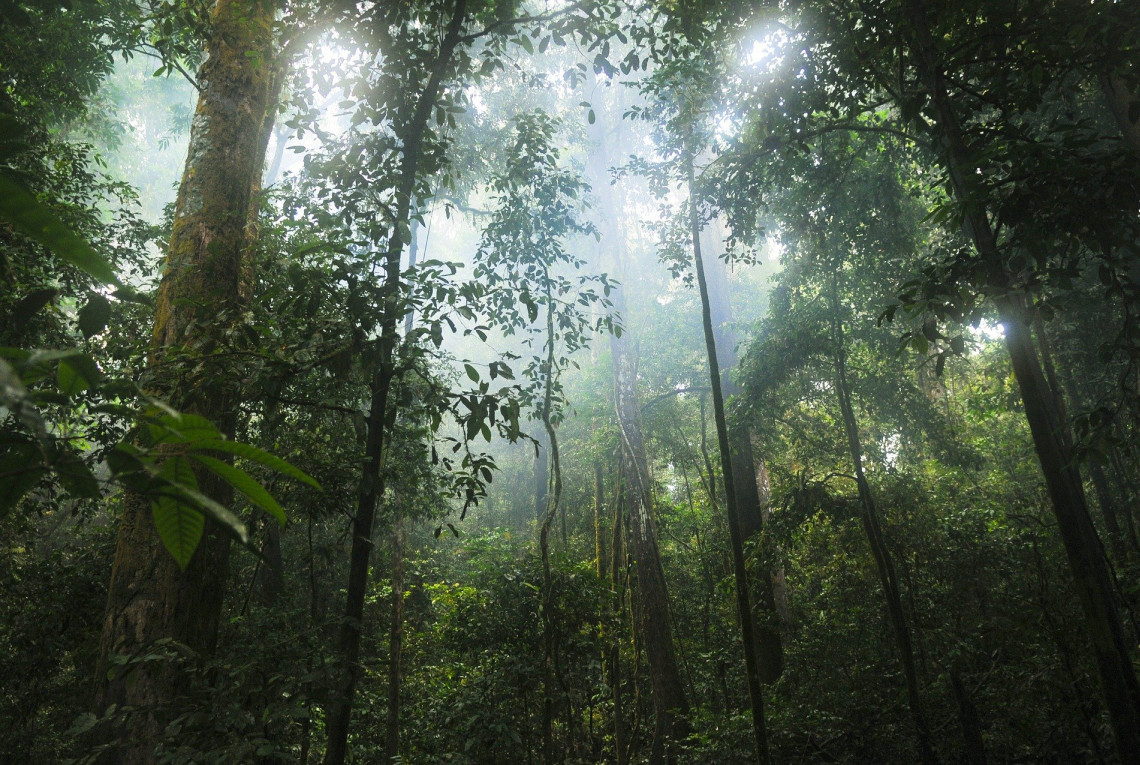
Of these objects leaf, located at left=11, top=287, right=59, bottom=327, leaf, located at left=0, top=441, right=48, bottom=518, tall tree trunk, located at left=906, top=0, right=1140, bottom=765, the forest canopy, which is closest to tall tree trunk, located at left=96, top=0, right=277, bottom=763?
the forest canopy

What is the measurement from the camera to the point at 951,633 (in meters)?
5.57

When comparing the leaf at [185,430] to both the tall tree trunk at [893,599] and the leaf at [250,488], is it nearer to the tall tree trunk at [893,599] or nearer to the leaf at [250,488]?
the leaf at [250,488]

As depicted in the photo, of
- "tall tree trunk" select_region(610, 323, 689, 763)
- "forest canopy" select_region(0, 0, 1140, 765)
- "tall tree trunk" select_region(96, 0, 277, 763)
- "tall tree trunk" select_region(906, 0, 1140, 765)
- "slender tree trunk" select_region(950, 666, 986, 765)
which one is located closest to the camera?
"tall tree trunk" select_region(906, 0, 1140, 765)

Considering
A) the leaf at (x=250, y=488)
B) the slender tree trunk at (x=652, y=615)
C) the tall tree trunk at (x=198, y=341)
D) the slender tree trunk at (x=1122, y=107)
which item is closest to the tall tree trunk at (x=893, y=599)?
the slender tree trunk at (x=652, y=615)

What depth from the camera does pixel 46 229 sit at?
596 millimetres

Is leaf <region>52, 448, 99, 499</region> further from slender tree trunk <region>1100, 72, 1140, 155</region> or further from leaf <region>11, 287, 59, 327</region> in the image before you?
slender tree trunk <region>1100, 72, 1140, 155</region>

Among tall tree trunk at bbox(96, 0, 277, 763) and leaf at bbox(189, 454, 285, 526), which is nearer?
leaf at bbox(189, 454, 285, 526)

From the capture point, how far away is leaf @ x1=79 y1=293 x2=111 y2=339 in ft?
3.06

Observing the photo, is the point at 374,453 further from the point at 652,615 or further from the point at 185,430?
the point at 652,615

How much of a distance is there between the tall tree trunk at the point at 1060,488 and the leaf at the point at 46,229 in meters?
2.59

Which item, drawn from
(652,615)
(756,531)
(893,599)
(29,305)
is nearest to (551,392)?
(893,599)

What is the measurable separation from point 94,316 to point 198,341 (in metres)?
2.55

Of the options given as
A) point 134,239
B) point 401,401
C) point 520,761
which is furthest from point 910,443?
point 134,239

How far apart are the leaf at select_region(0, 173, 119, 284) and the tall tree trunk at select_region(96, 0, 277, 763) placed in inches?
69.4
